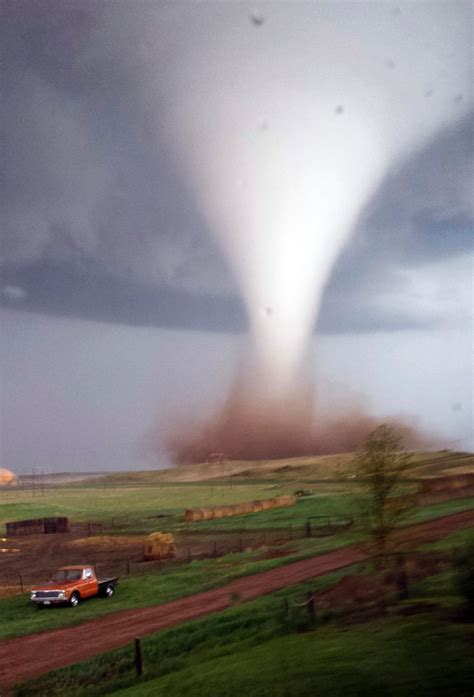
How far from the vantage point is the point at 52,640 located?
58.7 ft

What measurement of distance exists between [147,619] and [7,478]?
15444mm

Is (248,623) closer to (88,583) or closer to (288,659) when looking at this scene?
(288,659)

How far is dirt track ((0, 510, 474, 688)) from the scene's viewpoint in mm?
16703

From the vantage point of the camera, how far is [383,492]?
16734 mm

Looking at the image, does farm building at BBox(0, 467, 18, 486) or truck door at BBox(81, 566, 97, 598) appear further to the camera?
farm building at BBox(0, 467, 18, 486)

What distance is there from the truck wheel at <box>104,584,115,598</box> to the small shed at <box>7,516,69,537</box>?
9241 millimetres

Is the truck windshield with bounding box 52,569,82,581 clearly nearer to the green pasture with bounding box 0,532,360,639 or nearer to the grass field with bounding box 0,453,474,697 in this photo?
the green pasture with bounding box 0,532,360,639

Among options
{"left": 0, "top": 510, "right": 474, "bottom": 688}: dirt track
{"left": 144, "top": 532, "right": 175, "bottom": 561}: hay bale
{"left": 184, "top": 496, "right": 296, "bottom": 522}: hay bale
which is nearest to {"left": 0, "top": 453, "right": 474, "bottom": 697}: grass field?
{"left": 184, "top": 496, "right": 296, "bottom": 522}: hay bale

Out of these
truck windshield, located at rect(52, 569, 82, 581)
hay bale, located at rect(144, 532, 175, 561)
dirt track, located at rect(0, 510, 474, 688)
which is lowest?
dirt track, located at rect(0, 510, 474, 688)

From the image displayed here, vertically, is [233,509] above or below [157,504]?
below

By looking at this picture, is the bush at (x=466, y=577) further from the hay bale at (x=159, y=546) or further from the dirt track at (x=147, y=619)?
the hay bale at (x=159, y=546)

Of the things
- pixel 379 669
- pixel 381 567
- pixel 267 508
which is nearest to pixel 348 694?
pixel 379 669

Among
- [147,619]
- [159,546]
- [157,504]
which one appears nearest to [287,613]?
[147,619]

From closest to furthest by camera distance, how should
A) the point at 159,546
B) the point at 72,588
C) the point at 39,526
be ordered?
the point at 72,588
the point at 159,546
the point at 39,526
